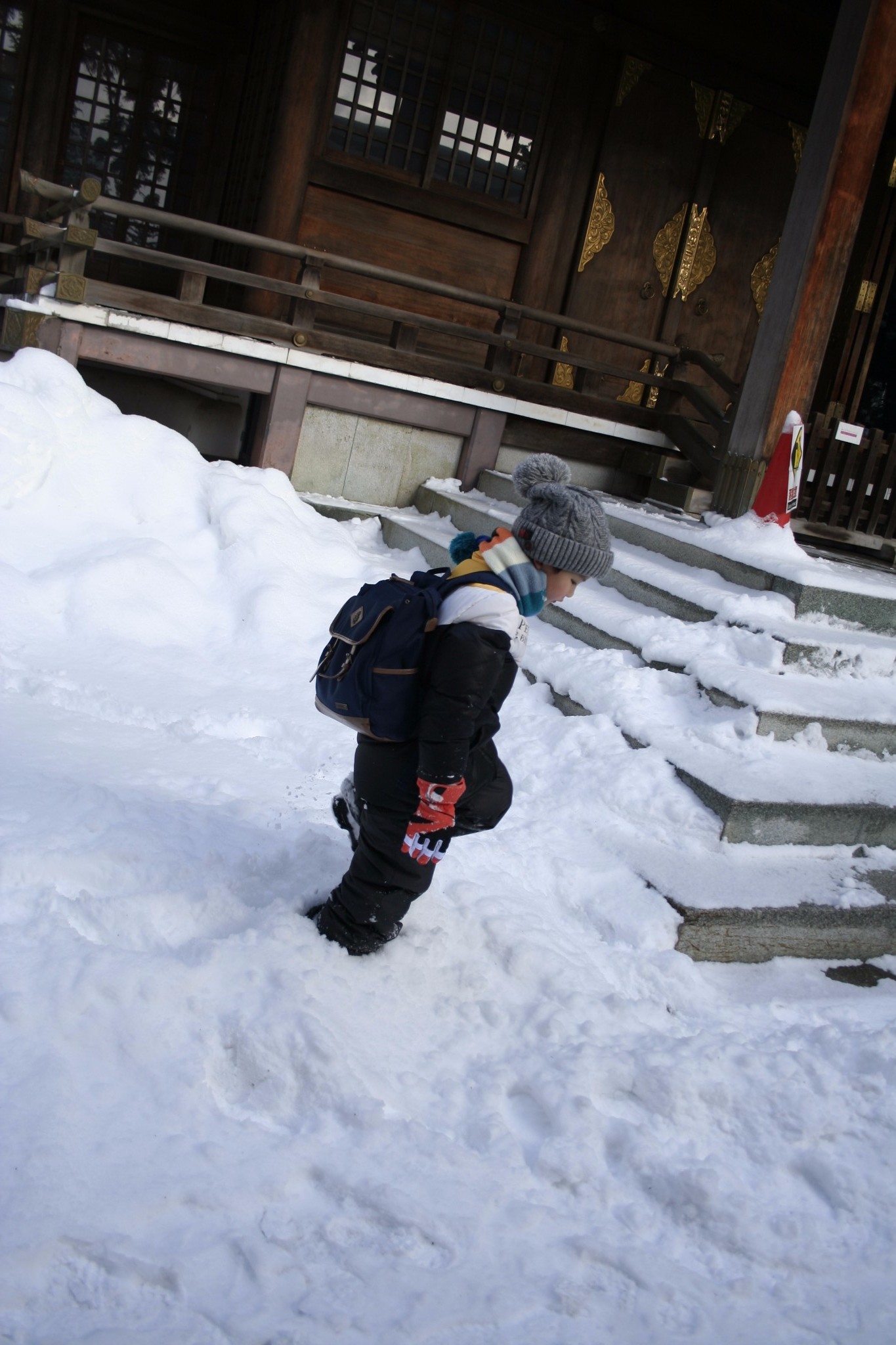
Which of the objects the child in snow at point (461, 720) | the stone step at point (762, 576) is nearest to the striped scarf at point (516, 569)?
the child in snow at point (461, 720)

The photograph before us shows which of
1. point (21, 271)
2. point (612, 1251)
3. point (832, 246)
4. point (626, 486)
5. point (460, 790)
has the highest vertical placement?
point (832, 246)

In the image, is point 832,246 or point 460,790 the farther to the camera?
point 832,246

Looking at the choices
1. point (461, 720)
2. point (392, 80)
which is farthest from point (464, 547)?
point (392, 80)

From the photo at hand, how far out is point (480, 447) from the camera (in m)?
7.98

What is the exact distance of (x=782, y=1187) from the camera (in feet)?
7.83

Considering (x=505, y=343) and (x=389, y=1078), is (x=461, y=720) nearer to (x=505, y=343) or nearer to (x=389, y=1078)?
(x=389, y=1078)

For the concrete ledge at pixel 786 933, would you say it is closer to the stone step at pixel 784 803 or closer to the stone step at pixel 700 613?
the stone step at pixel 784 803

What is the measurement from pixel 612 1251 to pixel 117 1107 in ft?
3.45

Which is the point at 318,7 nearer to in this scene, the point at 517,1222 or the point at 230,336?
the point at 230,336

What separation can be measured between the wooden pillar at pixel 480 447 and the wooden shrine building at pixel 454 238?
0.02 meters

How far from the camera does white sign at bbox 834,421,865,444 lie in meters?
7.01

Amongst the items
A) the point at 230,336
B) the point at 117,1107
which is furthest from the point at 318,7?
the point at 117,1107

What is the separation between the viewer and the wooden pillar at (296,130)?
7.81 m

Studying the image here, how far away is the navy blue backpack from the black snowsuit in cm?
5
